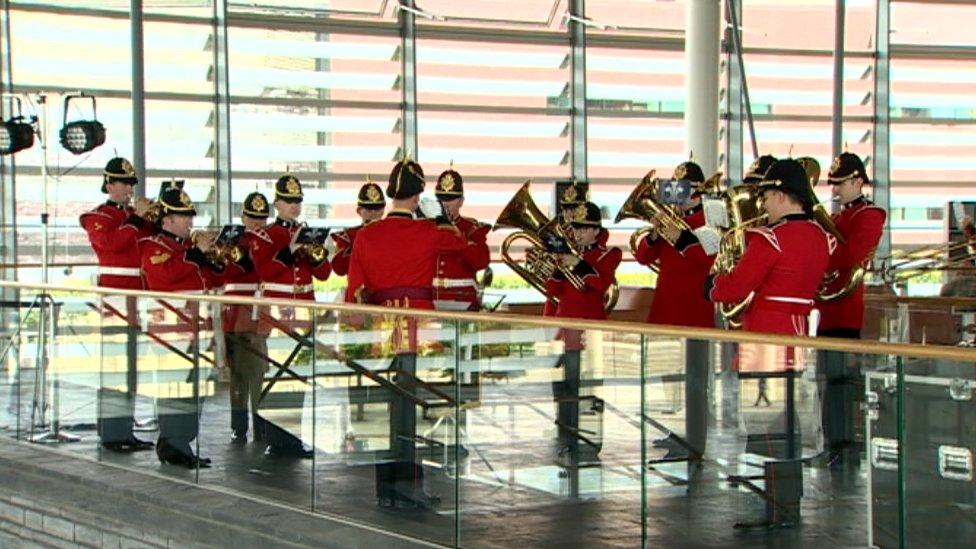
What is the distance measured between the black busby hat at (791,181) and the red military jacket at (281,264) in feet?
11.9

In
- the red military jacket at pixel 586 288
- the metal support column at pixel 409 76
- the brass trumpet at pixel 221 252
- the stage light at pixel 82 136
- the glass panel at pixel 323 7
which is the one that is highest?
the glass panel at pixel 323 7

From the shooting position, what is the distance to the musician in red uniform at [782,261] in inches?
231

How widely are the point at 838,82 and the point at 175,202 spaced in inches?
419

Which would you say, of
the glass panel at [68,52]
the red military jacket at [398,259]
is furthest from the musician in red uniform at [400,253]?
the glass panel at [68,52]

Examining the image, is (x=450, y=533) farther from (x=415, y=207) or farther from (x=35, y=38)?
(x=35, y=38)

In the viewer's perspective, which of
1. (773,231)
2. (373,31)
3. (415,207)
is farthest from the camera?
(373,31)

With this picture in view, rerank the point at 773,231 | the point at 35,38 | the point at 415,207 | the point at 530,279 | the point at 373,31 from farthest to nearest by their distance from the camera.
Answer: the point at 373,31, the point at 35,38, the point at 530,279, the point at 415,207, the point at 773,231

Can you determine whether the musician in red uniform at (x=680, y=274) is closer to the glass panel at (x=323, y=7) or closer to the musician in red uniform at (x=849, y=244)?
the musician in red uniform at (x=849, y=244)

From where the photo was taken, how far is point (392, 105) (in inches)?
615

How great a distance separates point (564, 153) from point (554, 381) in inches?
440

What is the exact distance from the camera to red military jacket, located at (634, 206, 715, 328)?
795 cm

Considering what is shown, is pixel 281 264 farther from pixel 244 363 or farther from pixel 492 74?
pixel 492 74

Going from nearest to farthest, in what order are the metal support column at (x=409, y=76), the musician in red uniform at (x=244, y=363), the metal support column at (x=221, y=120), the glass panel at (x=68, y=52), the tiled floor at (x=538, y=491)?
the tiled floor at (x=538, y=491) → the musician in red uniform at (x=244, y=363) → the glass panel at (x=68, y=52) → the metal support column at (x=221, y=120) → the metal support column at (x=409, y=76)

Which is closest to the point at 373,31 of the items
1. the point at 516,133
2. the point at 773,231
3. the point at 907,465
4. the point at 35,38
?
the point at 516,133
